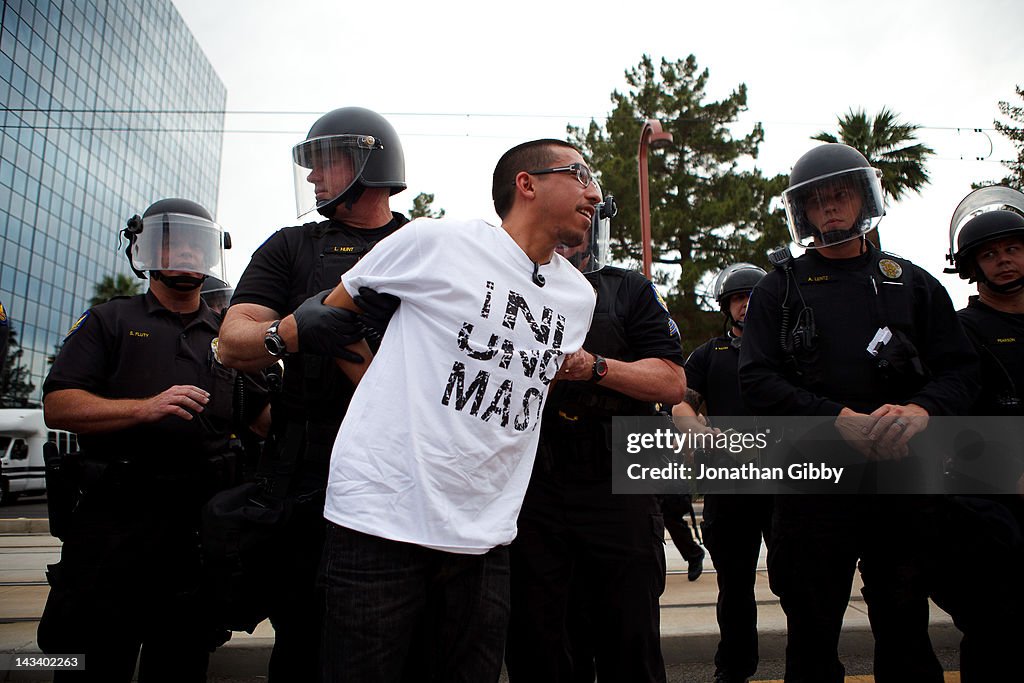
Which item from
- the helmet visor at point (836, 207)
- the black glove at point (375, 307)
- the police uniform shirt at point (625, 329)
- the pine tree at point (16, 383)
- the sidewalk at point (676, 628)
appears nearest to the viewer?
the black glove at point (375, 307)

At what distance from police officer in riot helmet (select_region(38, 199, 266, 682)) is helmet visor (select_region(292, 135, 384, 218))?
0.95 metres

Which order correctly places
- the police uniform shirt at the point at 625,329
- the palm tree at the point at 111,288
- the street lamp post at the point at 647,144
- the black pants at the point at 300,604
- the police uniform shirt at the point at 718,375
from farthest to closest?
the palm tree at the point at 111,288
the street lamp post at the point at 647,144
the police uniform shirt at the point at 718,375
the police uniform shirt at the point at 625,329
the black pants at the point at 300,604

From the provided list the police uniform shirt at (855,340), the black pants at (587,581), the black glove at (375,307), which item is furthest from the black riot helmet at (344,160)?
the police uniform shirt at (855,340)

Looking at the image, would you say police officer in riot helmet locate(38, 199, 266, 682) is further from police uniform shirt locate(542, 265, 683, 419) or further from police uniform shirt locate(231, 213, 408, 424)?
police uniform shirt locate(542, 265, 683, 419)

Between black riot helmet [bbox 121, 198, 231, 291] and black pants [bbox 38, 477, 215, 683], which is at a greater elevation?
black riot helmet [bbox 121, 198, 231, 291]

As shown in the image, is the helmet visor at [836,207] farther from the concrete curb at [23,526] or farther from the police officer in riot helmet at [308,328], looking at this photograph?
the concrete curb at [23,526]

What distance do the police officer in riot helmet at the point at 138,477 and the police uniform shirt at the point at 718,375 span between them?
2823 mm

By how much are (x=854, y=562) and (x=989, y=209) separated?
6.33 feet

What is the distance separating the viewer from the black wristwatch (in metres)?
1.85

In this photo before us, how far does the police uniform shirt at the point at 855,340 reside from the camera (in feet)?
8.56

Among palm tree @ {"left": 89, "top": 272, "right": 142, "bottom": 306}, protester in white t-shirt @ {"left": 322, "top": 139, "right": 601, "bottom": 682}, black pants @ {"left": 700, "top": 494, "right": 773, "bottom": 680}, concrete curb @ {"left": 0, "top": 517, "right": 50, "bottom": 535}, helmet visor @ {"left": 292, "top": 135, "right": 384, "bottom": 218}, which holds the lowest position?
concrete curb @ {"left": 0, "top": 517, "right": 50, "bottom": 535}

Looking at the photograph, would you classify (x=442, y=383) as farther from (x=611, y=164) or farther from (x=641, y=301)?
(x=611, y=164)

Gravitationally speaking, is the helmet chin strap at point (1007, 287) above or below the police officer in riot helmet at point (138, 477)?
above

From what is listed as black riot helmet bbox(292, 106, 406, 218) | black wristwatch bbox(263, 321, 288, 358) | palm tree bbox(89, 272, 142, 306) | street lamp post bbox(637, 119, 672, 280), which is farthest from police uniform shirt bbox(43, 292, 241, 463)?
palm tree bbox(89, 272, 142, 306)
